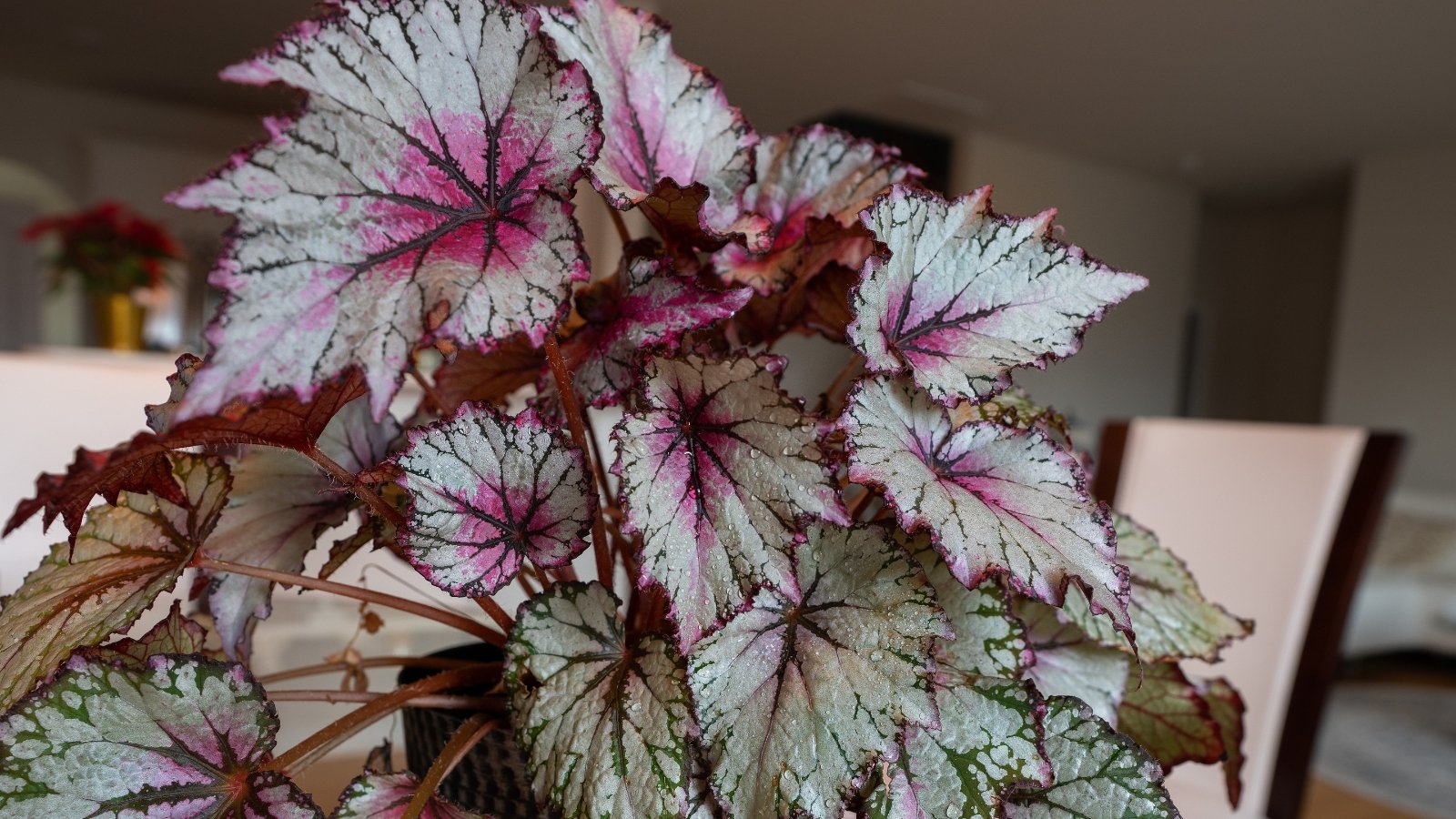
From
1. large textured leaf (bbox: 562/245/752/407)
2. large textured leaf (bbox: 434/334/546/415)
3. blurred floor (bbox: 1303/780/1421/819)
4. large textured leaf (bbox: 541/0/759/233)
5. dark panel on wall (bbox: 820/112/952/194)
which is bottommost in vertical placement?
blurred floor (bbox: 1303/780/1421/819)

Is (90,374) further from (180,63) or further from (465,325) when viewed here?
(180,63)

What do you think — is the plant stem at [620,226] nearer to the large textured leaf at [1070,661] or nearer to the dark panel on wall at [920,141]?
the large textured leaf at [1070,661]

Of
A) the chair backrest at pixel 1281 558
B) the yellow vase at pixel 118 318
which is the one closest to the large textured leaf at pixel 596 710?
the chair backrest at pixel 1281 558

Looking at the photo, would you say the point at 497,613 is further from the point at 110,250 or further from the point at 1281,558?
the point at 110,250

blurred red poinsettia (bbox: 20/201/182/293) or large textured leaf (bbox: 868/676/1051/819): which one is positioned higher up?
blurred red poinsettia (bbox: 20/201/182/293)

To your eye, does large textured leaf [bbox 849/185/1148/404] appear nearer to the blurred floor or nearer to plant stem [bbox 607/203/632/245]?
plant stem [bbox 607/203/632/245]

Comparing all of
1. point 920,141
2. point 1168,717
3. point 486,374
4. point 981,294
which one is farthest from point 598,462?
point 920,141

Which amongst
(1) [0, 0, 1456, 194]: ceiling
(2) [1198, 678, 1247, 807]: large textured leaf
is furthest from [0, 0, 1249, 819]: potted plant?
(1) [0, 0, 1456, 194]: ceiling
